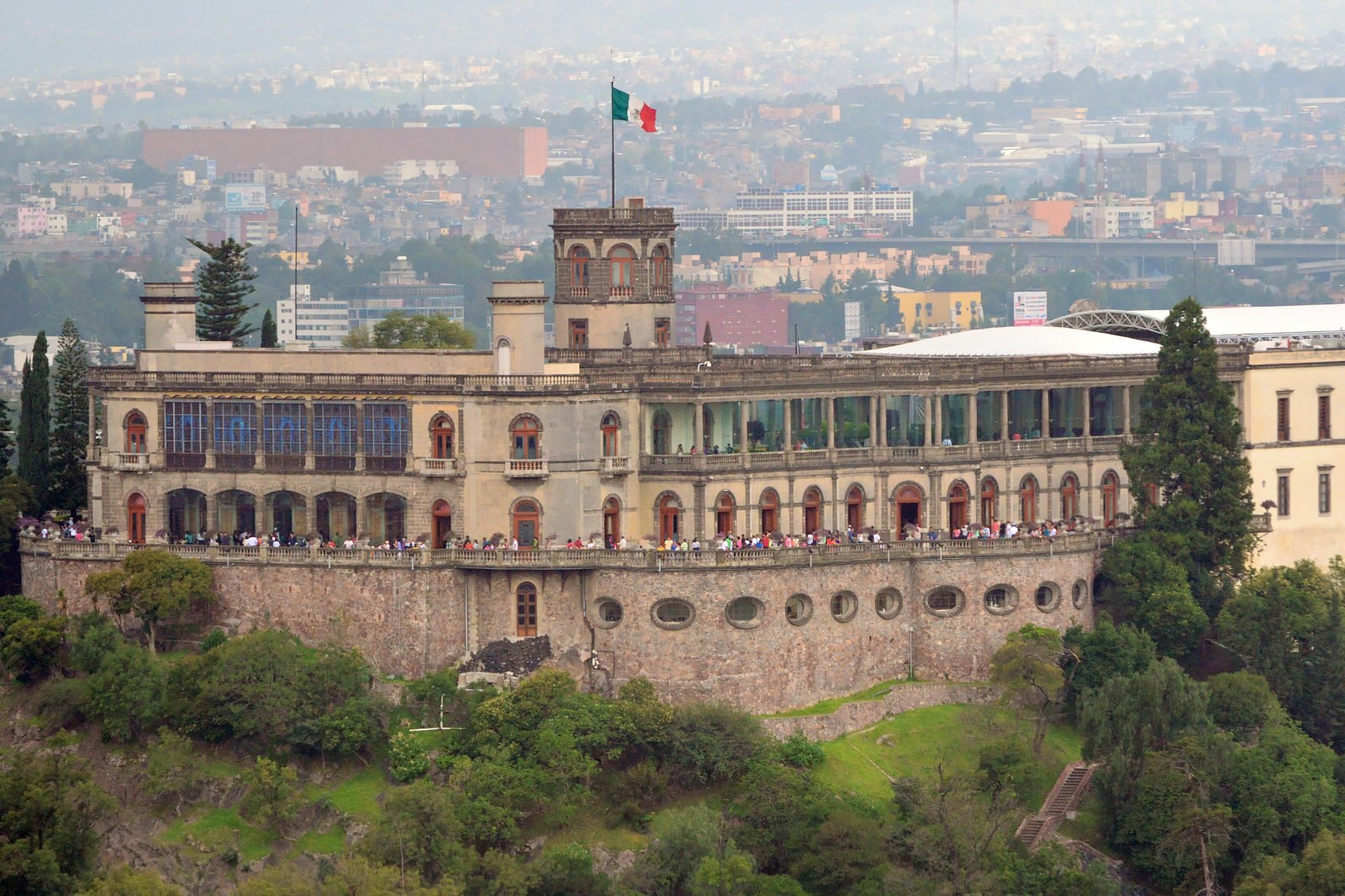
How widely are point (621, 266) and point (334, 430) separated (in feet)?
60.8

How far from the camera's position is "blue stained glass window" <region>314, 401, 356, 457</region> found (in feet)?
314

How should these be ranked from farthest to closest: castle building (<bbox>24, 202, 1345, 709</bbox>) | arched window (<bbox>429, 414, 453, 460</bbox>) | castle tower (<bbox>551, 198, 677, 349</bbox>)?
castle tower (<bbox>551, 198, 677, 349</bbox>), arched window (<bbox>429, 414, 453, 460</bbox>), castle building (<bbox>24, 202, 1345, 709</bbox>)

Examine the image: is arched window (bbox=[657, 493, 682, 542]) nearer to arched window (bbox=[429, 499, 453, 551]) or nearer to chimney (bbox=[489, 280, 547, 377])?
chimney (bbox=[489, 280, 547, 377])

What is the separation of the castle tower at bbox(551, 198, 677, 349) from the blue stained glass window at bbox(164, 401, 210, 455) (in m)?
17.3

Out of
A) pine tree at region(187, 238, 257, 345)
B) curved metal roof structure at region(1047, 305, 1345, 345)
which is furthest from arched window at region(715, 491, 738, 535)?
pine tree at region(187, 238, 257, 345)

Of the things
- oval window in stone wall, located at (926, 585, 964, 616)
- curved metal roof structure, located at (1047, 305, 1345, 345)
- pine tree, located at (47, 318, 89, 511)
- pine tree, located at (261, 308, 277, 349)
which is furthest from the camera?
curved metal roof structure, located at (1047, 305, 1345, 345)

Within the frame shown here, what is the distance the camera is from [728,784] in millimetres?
90312

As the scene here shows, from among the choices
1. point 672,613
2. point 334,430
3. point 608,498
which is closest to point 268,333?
point 334,430

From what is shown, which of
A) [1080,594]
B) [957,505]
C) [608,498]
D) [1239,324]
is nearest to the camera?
[608,498]

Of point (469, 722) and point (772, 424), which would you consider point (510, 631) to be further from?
point (772, 424)

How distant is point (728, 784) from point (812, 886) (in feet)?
15.0

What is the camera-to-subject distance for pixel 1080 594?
10025cm

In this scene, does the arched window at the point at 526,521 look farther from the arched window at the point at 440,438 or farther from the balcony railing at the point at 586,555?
the arched window at the point at 440,438

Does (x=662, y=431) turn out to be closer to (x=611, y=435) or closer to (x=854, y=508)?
(x=611, y=435)
